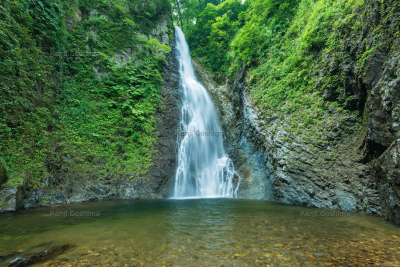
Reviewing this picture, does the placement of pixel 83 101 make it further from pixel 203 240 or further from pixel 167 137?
pixel 203 240

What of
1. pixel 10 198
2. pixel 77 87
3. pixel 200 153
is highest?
pixel 77 87

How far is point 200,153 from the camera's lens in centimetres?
1341

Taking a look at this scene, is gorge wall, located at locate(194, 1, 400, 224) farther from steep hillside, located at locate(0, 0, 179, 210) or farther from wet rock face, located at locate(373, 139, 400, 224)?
steep hillside, located at locate(0, 0, 179, 210)

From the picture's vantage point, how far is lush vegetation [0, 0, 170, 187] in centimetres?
699

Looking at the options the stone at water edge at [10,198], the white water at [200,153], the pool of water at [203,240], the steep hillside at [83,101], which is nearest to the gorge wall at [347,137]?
the pool of water at [203,240]

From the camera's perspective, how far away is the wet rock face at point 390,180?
448 cm

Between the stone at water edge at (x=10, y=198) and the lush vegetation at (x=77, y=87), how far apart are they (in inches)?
12.1

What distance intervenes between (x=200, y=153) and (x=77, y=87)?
8.87m

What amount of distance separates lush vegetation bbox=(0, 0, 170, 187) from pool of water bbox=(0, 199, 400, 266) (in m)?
3.58

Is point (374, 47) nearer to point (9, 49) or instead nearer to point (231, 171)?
point (231, 171)

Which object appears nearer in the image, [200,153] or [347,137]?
[347,137]

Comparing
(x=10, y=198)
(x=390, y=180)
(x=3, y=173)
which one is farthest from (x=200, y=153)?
(x=390, y=180)

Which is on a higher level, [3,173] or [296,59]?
[296,59]

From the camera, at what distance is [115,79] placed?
12.7 meters
